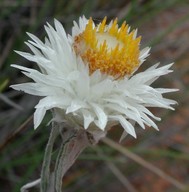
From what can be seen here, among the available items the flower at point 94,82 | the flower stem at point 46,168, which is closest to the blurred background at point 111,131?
the flower stem at point 46,168

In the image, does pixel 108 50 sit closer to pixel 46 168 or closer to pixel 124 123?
pixel 124 123

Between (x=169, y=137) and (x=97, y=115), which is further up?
Answer: (x=97, y=115)

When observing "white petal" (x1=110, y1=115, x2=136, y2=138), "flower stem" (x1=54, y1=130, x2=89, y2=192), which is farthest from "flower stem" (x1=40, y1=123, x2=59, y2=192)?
"white petal" (x1=110, y1=115, x2=136, y2=138)

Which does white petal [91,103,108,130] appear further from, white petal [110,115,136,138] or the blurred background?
the blurred background

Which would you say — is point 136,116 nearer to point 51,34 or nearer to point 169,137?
point 51,34

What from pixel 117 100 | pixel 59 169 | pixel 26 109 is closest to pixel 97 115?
pixel 117 100

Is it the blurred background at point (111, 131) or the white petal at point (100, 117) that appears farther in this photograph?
the blurred background at point (111, 131)

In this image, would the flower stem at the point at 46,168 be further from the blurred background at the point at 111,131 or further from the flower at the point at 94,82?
the blurred background at the point at 111,131
